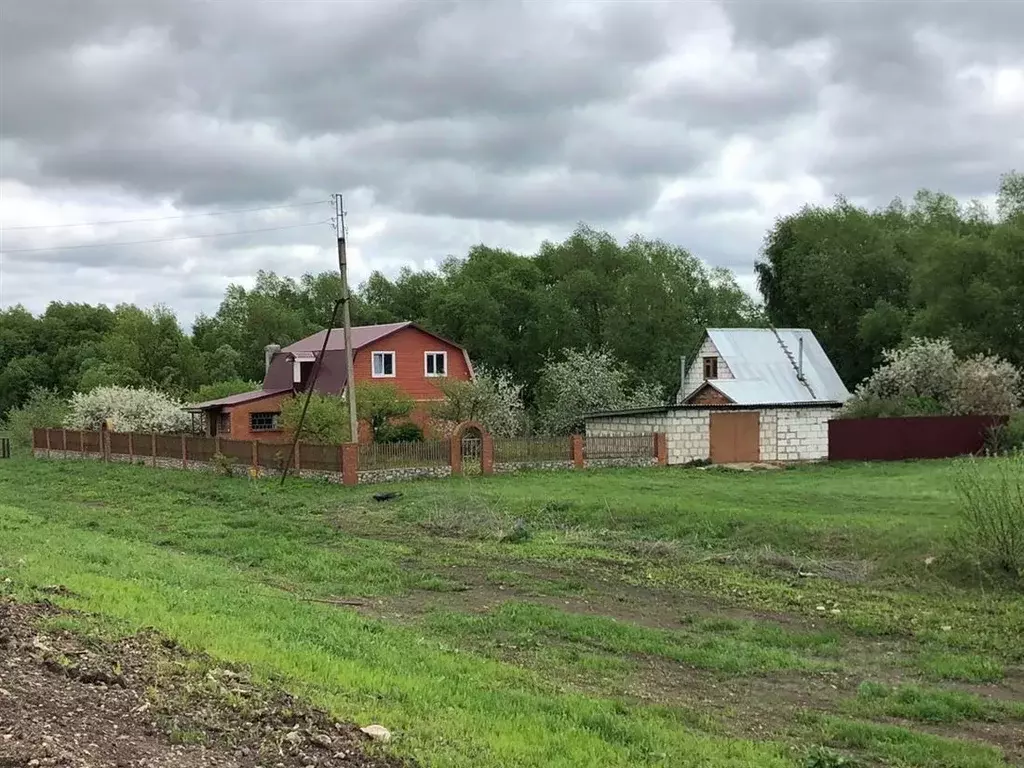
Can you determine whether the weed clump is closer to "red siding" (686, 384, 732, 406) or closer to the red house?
"red siding" (686, 384, 732, 406)

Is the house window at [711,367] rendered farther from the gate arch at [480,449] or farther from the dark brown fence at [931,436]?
the gate arch at [480,449]

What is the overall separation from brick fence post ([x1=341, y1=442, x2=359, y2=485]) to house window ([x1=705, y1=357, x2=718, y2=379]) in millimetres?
21060

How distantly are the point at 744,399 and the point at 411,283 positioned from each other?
41.2 meters

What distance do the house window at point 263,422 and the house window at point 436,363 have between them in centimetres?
761

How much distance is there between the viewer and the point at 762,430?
36781 millimetres

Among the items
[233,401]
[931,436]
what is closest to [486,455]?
[233,401]

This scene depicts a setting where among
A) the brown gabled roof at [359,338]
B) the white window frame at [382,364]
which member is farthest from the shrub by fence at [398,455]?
the white window frame at [382,364]

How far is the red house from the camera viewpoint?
42.5m

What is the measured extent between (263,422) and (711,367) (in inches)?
806

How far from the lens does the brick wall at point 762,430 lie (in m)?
35.8

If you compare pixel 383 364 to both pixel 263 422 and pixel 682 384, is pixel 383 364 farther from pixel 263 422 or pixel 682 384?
pixel 682 384

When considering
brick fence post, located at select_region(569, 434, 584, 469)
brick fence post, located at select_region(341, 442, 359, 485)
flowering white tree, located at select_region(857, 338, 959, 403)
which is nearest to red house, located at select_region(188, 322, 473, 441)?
brick fence post, located at select_region(569, 434, 584, 469)

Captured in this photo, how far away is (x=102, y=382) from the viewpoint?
183 ft

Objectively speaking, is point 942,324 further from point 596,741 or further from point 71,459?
point 596,741
